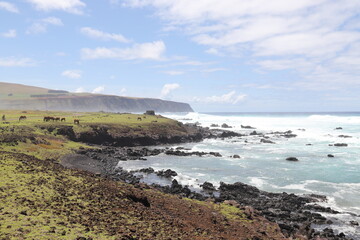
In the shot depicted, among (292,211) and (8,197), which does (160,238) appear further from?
(292,211)

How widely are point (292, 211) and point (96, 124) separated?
195 ft

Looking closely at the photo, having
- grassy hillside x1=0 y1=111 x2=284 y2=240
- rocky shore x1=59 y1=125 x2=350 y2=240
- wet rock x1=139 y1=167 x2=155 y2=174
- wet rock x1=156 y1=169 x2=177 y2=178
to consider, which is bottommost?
wet rock x1=139 y1=167 x2=155 y2=174

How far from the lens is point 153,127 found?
286 ft

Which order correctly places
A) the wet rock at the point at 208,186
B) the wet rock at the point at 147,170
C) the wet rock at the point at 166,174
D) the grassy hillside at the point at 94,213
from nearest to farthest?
the grassy hillside at the point at 94,213, the wet rock at the point at 208,186, the wet rock at the point at 166,174, the wet rock at the point at 147,170

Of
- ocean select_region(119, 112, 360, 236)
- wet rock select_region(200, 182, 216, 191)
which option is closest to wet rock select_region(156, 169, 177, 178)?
ocean select_region(119, 112, 360, 236)

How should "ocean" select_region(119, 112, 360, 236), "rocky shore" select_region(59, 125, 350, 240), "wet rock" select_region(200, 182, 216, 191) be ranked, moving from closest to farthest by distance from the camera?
"rocky shore" select_region(59, 125, 350, 240) → "ocean" select_region(119, 112, 360, 236) → "wet rock" select_region(200, 182, 216, 191)

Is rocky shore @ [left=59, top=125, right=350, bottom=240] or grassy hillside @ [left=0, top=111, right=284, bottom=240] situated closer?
grassy hillside @ [left=0, top=111, right=284, bottom=240]

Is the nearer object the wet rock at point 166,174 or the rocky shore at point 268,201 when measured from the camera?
the rocky shore at point 268,201

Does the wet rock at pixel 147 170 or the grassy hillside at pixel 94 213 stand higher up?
the grassy hillside at pixel 94 213

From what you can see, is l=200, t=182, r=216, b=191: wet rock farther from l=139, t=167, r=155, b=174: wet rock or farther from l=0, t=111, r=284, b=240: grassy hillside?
l=139, t=167, r=155, b=174: wet rock

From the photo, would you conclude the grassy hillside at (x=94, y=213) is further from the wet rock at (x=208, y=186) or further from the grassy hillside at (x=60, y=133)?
the grassy hillside at (x=60, y=133)

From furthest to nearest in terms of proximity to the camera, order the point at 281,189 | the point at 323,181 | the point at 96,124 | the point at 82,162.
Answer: the point at 96,124
the point at 82,162
the point at 323,181
the point at 281,189

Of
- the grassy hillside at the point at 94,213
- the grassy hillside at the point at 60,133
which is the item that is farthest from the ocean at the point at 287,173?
the grassy hillside at the point at 60,133

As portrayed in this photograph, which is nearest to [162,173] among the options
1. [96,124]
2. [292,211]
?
[292,211]
